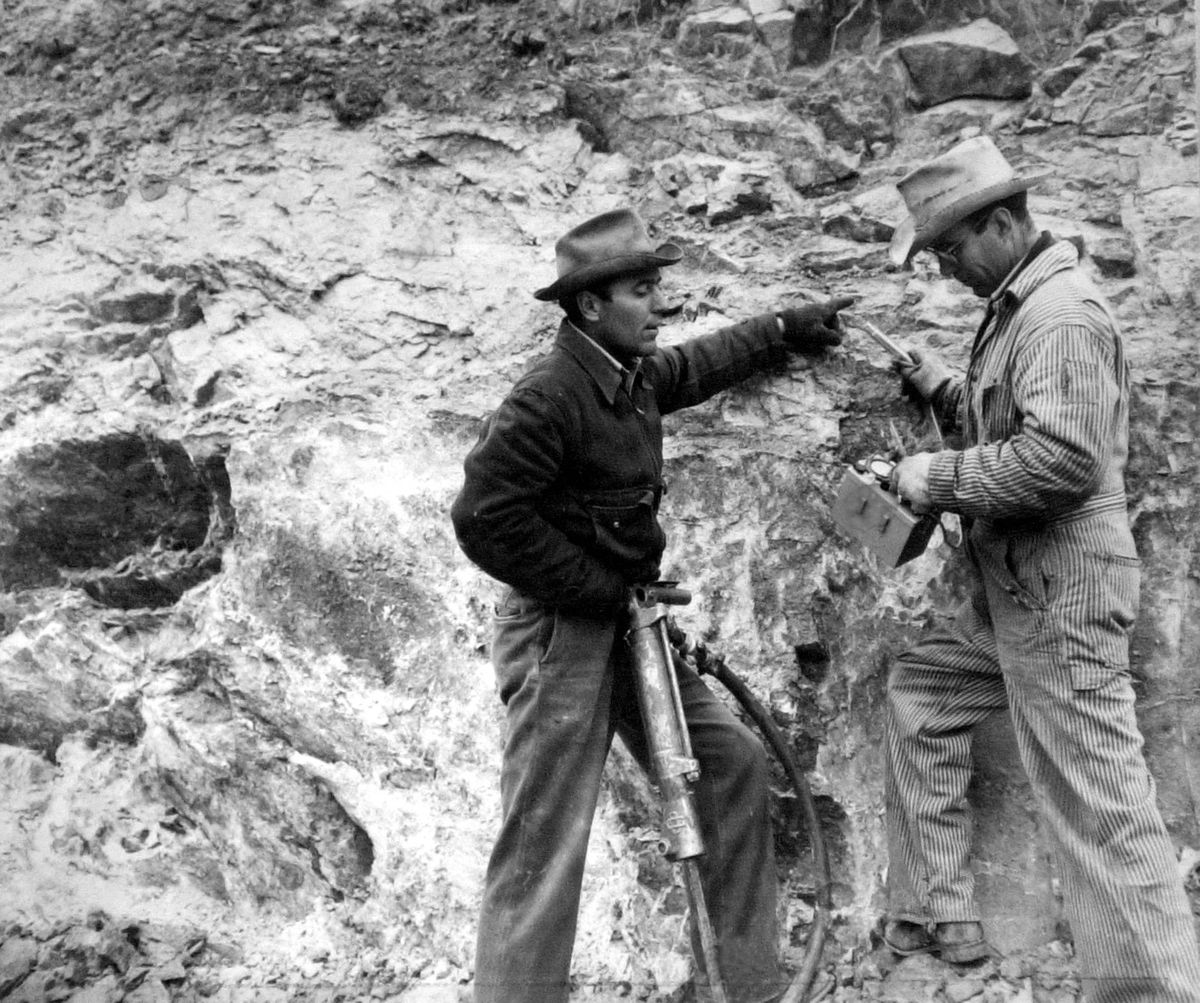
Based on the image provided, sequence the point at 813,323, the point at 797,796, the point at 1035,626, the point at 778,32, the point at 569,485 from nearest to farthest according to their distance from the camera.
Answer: the point at 1035,626, the point at 569,485, the point at 797,796, the point at 813,323, the point at 778,32

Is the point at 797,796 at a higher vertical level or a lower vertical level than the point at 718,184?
lower

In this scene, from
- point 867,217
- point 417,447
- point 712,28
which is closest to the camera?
point 417,447

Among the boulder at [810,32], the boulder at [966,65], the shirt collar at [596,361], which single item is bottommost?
the shirt collar at [596,361]

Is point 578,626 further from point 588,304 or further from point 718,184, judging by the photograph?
point 718,184

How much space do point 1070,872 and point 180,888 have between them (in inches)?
138

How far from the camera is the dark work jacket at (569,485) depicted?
151 inches

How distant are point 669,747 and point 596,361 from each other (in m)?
1.23

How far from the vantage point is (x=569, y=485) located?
403 cm

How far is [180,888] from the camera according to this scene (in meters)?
5.25

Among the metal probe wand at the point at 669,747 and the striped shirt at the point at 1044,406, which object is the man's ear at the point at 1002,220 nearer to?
the striped shirt at the point at 1044,406

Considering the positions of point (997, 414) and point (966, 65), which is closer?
point (997, 414)

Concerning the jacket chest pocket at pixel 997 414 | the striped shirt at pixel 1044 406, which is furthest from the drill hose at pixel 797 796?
the jacket chest pocket at pixel 997 414

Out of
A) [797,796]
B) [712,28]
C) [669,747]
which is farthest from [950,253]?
[712,28]

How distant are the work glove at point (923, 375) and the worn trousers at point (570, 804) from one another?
130cm
